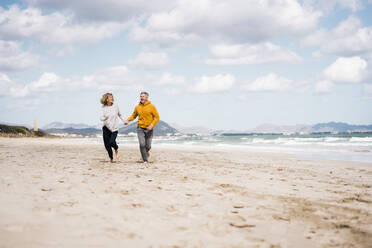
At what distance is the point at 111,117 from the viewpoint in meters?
9.23

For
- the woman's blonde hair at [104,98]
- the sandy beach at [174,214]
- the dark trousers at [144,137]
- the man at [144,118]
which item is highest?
the woman's blonde hair at [104,98]

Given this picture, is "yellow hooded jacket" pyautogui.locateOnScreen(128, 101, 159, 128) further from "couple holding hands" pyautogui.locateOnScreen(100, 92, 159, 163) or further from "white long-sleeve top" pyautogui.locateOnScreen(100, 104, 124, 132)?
"white long-sleeve top" pyautogui.locateOnScreen(100, 104, 124, 132)

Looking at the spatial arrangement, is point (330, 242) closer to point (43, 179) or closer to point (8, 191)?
point (8, 191)

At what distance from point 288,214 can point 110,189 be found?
2.83 m

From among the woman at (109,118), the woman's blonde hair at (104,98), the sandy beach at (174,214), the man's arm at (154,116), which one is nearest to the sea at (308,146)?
the man's arm at (154,116)

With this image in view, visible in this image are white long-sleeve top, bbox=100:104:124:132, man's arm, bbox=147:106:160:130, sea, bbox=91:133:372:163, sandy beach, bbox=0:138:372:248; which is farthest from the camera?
sea, bbox=91:133:372:163

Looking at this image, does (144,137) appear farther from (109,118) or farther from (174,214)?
(174,214)

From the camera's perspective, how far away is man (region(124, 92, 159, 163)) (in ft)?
30.4

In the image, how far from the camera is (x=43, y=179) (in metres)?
5.63

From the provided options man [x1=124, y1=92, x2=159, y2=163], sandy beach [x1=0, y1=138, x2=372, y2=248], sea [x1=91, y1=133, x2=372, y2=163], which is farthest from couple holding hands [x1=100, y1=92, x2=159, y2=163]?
sea [x1=91, y1=133, x2=372, y2=163]

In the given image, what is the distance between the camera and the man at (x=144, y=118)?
30.4 feet

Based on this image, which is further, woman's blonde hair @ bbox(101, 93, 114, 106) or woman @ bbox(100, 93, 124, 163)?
woman's blonde hair @ bbox(101, 93, 114, 106)

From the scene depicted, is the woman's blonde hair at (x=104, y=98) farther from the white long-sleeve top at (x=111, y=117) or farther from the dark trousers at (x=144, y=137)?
the dark trousers at (x=144, y=137)

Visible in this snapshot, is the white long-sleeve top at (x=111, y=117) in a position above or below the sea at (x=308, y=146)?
above
